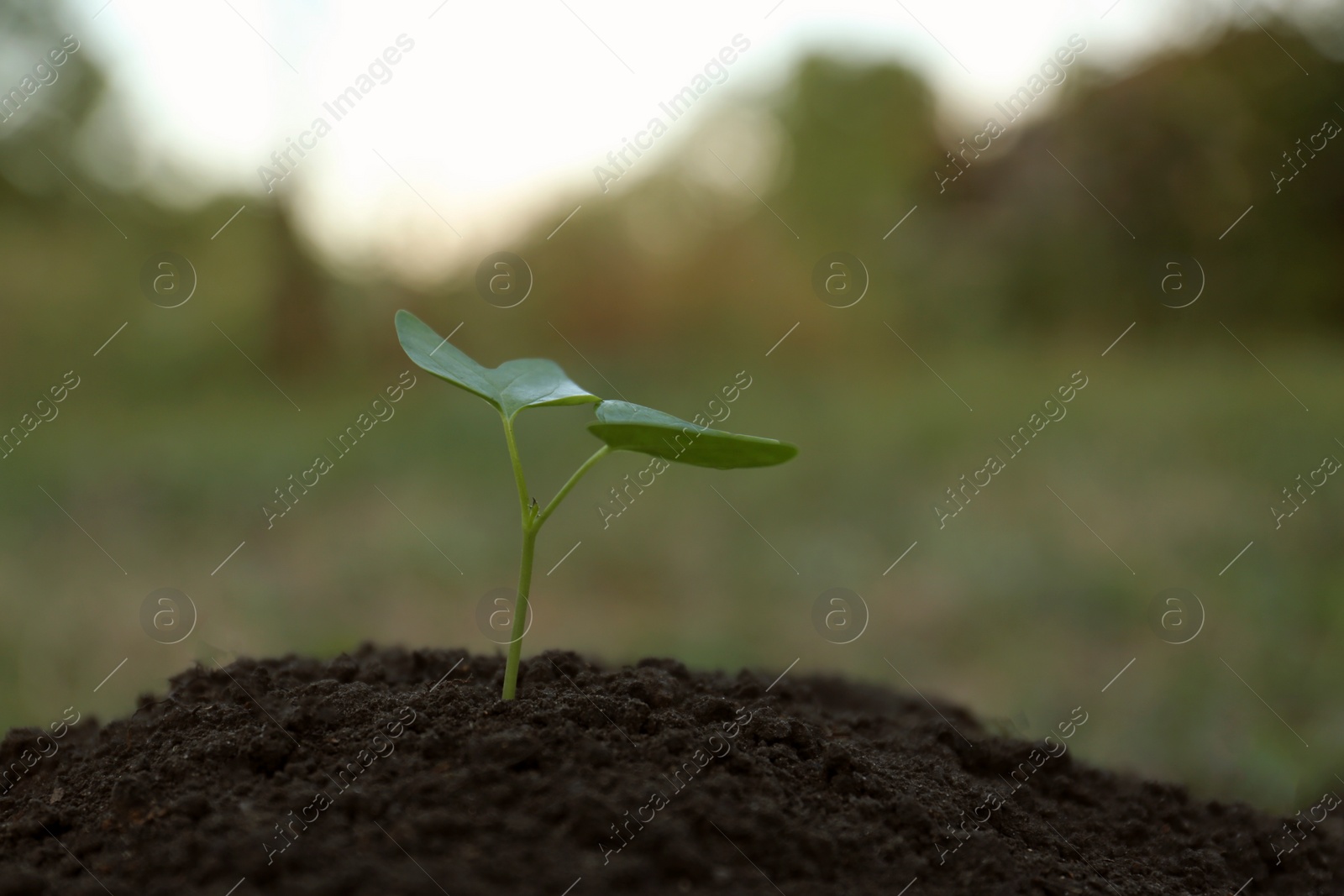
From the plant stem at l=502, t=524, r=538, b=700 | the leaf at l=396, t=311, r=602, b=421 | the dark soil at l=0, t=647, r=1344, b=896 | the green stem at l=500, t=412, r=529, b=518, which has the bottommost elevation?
the dark soil at l=0, t=647, r=1344, b=896

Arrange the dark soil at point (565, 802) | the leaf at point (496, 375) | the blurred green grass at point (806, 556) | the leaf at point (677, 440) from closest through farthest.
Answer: the dark soil at point (565, 802)
the leaf at point (677, 440)
the leaf at point (496, 375)
the blurred green grass at point (806, 556)

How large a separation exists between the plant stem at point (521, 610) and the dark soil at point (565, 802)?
3 cm

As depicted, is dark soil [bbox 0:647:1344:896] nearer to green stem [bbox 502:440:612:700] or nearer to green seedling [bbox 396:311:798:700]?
green stem [bbox 502:440:612:700]

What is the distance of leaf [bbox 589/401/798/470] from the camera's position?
0.90 m

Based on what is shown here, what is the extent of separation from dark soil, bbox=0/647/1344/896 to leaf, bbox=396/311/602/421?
0.34 m

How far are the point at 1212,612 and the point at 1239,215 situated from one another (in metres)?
5.87

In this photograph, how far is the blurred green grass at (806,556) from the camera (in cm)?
242

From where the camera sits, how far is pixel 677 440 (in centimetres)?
93

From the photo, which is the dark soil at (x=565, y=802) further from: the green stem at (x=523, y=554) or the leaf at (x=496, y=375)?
the leaf at (x=496, y=375)

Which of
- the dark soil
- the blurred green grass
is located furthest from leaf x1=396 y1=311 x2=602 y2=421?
the blurred green grass

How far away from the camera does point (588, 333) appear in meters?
7.86

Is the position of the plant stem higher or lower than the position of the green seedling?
lower

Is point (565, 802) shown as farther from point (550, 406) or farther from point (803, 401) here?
point (803, 401)

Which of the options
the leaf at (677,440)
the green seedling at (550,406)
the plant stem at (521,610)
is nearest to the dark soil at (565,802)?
the plant stem at (521,610)
